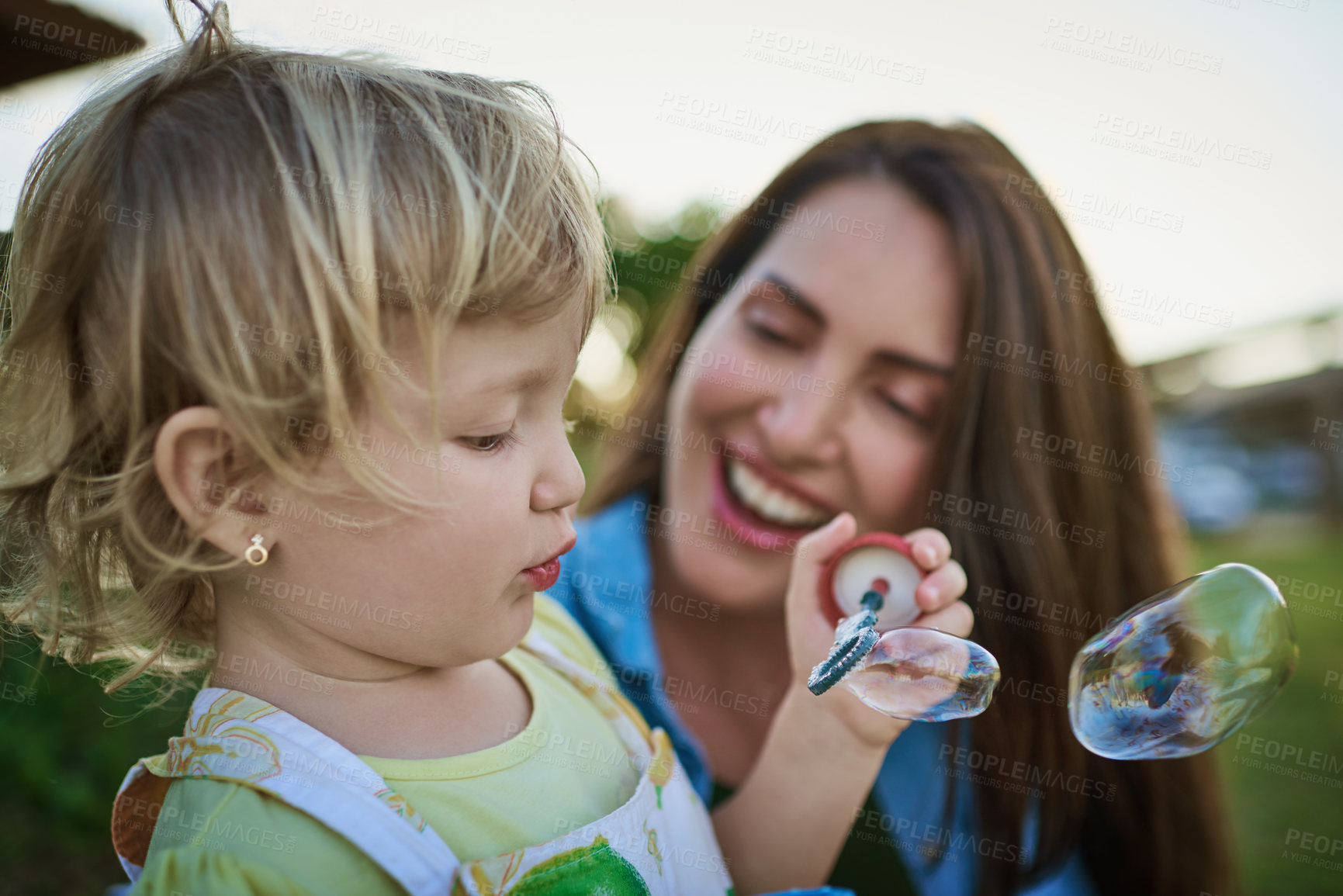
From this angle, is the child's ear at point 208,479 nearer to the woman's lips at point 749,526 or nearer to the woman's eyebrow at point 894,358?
the woman's lips at point 749,526

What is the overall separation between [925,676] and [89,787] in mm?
2286

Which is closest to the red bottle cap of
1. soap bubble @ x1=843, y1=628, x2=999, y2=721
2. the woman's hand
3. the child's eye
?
the woman's hand

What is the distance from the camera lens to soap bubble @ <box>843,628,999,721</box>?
117 cm

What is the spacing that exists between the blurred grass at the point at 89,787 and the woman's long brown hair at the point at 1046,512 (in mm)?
329

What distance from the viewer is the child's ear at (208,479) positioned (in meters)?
0.90

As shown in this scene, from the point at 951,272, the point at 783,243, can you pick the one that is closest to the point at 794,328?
the point at 783,243

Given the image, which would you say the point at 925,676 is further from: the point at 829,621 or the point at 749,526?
the point at 749,526

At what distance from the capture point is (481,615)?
1.04 metres

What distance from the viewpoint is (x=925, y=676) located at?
1.18 m

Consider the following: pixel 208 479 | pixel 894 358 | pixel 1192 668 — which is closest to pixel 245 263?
pixel 208 479

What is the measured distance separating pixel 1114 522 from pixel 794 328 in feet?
2.81

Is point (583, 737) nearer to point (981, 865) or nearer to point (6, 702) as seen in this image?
point (981, 865)

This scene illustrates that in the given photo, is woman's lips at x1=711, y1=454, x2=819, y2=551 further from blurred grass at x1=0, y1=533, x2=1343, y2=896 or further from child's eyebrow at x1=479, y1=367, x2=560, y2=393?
blurred grass at x1=0, y1=533, x2=1343, y2=896

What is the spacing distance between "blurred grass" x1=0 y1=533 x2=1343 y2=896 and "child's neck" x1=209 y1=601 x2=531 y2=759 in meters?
0.55
